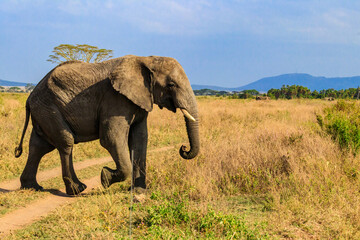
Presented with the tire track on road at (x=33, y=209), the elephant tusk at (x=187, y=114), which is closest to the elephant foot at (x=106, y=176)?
the tire track on road at (x=33, y=209)

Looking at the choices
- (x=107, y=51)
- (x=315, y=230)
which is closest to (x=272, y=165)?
(x=315, y=230)

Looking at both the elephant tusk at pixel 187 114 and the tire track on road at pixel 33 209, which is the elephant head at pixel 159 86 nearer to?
the elephant tusk at pixel 187 114

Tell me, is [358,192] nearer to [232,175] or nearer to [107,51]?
[232,175]

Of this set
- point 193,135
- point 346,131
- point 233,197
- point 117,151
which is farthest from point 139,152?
point 346,131

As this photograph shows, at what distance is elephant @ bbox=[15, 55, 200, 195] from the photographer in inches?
237

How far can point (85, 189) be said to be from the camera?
7379 millimetres

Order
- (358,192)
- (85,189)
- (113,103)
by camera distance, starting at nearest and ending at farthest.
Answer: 1. (358,192)
2. (113,103)
3. (85,189)

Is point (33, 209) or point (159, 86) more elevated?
point (159, 86)

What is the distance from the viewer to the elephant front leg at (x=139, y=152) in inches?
262

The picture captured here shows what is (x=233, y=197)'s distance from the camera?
20.1 ft

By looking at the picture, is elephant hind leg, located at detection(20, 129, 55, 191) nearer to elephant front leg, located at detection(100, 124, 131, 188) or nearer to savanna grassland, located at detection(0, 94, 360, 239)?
savanna grassland, located at detection(0, 94, 360, 239)

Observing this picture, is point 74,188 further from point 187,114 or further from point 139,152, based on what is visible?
point 187,114

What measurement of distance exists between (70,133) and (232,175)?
3.23 meters

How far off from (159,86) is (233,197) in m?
2.38
